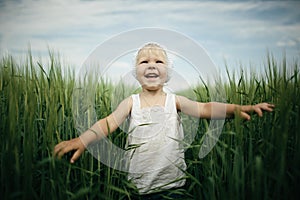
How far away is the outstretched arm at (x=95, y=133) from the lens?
1.61m

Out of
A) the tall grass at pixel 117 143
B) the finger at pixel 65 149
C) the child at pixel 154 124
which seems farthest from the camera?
the child at pixel 154 124

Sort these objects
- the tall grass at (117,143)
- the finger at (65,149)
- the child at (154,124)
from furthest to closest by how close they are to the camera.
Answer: the child at (154,124), the finger at (65,149), the tall grass at (117,143)

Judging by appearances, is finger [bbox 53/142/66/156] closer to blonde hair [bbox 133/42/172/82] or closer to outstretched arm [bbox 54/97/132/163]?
outstretched arm [bbox 54/97/132/163]

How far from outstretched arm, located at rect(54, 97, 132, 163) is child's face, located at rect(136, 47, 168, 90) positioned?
0.16 metres

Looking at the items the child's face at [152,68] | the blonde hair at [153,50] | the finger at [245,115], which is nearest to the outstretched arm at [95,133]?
the child's face at [152,68]

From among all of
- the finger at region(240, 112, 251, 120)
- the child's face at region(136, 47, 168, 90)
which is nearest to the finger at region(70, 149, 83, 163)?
the child's face at region(136, 47, 168, 90)

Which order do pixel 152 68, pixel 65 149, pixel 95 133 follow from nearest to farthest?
pixel 65 149 < pixel 95 133 < pixel 152 68

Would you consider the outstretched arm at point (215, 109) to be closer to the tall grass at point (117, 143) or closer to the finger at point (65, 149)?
the tall grass at point (117, 143)

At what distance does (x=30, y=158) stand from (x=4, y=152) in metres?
0.13

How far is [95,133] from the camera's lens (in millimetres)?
1757

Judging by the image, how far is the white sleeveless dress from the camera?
1.83 metres

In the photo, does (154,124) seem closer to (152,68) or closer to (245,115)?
(152,68)

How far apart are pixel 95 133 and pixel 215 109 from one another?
66cm

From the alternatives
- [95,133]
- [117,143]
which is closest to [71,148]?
[95,133]
